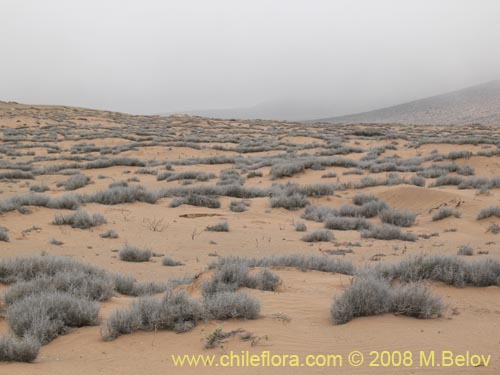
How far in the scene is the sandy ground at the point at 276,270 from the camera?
458 cm

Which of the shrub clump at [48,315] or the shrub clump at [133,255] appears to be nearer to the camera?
the shrub clump at [48,315]

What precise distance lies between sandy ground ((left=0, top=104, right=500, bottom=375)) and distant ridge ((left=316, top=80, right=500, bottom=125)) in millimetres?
83109

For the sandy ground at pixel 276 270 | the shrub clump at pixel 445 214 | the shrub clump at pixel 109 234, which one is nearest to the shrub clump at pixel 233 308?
the sandy ground at pixel 276 270

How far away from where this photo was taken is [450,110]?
113 meters

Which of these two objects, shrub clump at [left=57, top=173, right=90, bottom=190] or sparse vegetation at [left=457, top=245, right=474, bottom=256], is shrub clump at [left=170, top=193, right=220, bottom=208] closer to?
shrub clump at [left=57, top=173, right=90, bottom=190]

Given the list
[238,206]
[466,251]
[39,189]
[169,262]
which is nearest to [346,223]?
[238,206]

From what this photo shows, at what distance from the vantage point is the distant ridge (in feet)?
325

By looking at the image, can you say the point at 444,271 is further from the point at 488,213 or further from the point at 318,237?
the point at 488,213

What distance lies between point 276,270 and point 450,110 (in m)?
117

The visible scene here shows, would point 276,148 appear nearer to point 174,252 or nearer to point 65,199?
point 65,199

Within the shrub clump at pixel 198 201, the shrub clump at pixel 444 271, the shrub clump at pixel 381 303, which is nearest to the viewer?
the shrub clump at pixel 381 303

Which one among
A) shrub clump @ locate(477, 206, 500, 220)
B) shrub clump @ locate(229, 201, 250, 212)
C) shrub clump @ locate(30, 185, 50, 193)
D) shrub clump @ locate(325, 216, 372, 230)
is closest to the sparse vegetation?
shrub clump @ locate(325, 216, 372, 230)

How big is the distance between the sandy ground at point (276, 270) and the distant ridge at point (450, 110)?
273ft

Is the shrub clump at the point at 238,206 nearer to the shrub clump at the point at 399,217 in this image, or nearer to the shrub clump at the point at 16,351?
the shrub clump at the point at 399,217
